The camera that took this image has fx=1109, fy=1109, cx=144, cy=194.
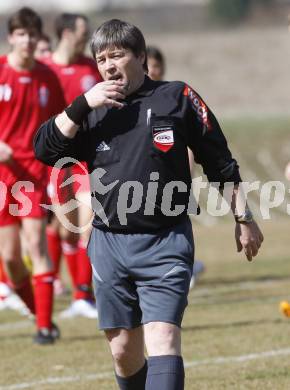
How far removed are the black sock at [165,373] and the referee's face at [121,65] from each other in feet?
3.96

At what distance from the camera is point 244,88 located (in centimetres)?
4647

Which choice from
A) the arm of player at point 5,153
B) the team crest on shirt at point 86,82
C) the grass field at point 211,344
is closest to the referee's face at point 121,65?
the grass field at point 211,344

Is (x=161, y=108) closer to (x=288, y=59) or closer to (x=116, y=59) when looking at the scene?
(x=116, y=59)

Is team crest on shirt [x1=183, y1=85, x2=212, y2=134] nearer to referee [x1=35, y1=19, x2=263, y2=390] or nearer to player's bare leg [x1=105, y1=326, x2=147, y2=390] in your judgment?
referee [x1=35, y1=19, x2=263, y2=390]

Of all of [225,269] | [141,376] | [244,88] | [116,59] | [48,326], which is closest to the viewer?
[116,59]

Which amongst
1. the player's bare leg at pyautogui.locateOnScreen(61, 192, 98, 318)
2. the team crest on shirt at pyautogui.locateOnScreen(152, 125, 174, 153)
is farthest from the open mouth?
the player's bare leg at pyautogui.locateOnScreen(61, 192, 98, 318)

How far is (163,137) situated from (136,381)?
121 cm

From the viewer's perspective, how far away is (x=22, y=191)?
8289 mm

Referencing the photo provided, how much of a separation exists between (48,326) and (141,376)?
300 centimetres

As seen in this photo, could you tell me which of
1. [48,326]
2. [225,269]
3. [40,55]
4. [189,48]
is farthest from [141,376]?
[189,48]

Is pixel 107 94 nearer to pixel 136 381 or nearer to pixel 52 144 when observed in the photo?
pixel 52 144

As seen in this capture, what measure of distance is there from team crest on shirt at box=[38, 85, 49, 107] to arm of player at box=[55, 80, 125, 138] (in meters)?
3.54

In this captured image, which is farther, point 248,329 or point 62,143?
point 248,329

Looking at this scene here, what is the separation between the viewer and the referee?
16.2 feet
